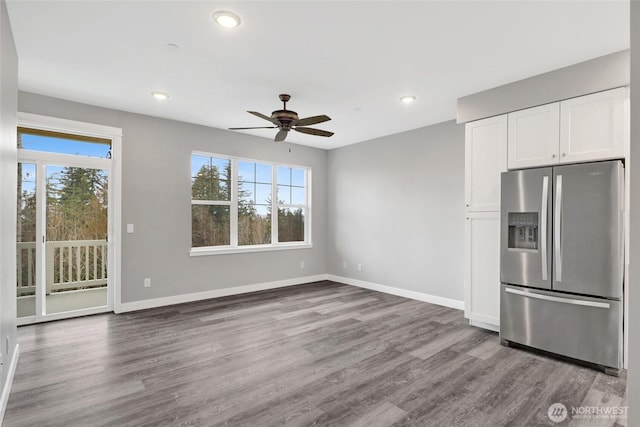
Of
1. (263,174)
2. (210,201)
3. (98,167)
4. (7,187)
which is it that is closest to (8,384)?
(7,187)

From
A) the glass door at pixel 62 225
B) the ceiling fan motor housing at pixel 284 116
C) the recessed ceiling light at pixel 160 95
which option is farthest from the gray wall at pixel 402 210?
the glass door at pixel 62 225

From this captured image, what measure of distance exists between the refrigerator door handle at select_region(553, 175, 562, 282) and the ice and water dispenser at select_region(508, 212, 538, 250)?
18 cm

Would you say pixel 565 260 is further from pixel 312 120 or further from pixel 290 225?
pixel 290 225

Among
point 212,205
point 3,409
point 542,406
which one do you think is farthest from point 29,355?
point 542,406

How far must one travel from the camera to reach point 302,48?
286cm

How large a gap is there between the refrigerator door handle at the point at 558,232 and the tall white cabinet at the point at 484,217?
62cm

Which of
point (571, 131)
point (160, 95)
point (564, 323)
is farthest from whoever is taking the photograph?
point (160, 95)

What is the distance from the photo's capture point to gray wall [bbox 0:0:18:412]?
89.4 inches

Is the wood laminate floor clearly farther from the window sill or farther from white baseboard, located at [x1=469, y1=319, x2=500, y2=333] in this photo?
the window sill

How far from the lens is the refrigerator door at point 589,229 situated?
2.80 metres

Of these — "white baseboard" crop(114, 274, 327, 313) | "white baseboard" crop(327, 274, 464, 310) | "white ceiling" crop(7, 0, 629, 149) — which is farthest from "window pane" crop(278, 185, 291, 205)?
"white ceiling" crop(7, 0, 629, 149)

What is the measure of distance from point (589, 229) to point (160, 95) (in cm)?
467

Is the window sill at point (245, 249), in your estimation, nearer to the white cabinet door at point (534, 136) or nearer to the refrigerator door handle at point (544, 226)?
the white cabinet door at point (534, 136)

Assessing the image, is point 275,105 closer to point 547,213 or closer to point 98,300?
point 547,213
